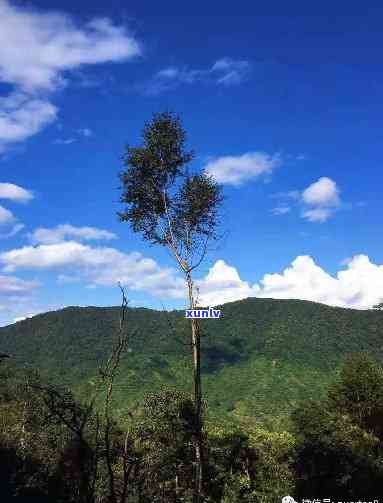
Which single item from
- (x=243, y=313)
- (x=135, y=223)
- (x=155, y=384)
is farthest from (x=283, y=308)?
(x=135, y=223)

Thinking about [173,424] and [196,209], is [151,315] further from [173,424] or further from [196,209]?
[196,209]

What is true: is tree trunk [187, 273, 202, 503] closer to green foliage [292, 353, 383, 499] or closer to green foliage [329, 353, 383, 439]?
green foliage [292, 353, 383, 499]

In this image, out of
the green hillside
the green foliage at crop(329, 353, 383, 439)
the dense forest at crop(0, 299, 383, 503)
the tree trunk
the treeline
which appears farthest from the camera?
the green hillside

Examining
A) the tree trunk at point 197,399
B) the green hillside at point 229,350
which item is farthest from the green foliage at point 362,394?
the green hillside at point 229,350

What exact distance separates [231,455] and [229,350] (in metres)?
103

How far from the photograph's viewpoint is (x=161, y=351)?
140125mm

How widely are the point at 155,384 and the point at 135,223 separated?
99.8m

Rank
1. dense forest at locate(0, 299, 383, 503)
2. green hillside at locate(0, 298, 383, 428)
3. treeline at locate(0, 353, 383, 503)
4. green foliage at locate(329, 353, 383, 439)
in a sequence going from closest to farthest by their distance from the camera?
dense forest at locate(0, 299, 383, 503), treeline at locate(0, 353, 383, 503), green foliage at locate(329, 353, 383, 439), green hillside at locate(0, 298, 383, 428)

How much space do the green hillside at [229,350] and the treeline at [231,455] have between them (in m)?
49.0

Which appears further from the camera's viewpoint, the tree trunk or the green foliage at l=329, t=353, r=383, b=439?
the green foliage at l=329, t=353, r=383, b=439

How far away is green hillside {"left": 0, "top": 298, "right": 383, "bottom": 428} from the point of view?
357ft

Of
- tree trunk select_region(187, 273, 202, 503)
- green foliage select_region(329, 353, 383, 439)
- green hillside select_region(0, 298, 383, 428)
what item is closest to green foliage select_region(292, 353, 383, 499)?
green foliage select_region(329, 353, 383, 439)

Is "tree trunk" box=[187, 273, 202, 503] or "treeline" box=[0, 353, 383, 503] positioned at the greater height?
"tree trunk" box=[187, 273, 202, 503]

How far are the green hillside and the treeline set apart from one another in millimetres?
49010
